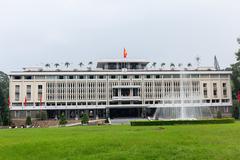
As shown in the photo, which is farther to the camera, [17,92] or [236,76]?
[17,92]

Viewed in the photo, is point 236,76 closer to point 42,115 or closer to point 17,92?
point 42,115

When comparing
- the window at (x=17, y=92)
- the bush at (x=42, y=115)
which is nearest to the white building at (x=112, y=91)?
the window at (x=17, y=92)

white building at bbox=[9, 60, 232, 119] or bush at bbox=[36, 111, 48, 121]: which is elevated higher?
white building at bbox=[9, 60, 232, 119]

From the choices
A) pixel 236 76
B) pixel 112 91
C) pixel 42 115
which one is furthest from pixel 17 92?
pixel 236 76

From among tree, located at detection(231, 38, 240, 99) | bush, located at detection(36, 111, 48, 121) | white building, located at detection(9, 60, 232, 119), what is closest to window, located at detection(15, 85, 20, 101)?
white building, located at detection(9, 60, 232, 119)

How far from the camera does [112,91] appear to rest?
258 feet

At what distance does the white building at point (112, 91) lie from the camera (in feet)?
254

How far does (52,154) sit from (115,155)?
251 cm

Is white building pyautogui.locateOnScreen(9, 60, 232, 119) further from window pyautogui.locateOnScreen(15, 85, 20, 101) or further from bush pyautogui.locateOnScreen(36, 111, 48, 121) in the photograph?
bush pyautogui.locateOnScreen(36, 111, 48, 121)

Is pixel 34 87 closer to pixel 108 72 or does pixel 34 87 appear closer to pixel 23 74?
pixel 23 74

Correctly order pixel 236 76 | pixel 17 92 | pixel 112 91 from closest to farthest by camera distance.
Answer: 1. pixel 236 76
2. pixel 17 92
3. pixel 112 91

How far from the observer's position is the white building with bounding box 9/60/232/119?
77.4 m

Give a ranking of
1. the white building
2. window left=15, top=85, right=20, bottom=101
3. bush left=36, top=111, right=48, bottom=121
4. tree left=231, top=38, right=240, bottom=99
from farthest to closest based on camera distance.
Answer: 1. the white building
2. window left=15, top=85, right=20, bottom=101
3. bush left=36, top=111, right=48, bottom=121
4. tree left=231, top=38, right=240, bottom=99

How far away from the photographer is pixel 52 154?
1226 cm
